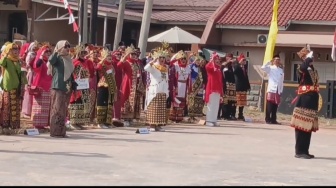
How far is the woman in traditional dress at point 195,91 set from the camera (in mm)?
20391

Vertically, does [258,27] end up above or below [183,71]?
above

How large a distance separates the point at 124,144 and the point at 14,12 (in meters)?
21.6

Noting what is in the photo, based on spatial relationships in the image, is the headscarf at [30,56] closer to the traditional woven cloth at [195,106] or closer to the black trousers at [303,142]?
the traditional woven cloth at [195,106]

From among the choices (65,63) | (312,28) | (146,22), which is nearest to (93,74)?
(65,63)

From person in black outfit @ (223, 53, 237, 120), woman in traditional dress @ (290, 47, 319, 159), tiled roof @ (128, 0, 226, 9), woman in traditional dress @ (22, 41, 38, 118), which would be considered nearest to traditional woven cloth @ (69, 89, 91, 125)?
woman in traditional dress @ (22, 41, 38, 118)

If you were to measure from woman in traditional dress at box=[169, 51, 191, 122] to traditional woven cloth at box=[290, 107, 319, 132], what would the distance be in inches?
251

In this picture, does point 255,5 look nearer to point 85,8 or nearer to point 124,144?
point 85,8

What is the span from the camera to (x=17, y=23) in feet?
116

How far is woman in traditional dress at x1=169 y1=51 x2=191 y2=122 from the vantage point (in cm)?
1964

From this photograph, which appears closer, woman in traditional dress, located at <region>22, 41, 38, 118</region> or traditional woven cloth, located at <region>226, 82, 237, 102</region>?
woman in traditional dress, located at <region>22, 41, 38, 118</region>

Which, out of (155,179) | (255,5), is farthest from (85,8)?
(155,179)

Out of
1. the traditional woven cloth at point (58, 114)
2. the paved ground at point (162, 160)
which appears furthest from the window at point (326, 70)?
the traditional woven cloth at point (58, 114)

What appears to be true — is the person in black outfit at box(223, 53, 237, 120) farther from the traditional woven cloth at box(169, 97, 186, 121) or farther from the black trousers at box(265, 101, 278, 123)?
the traditional woven cloth at box(169, 97, 186, 121)

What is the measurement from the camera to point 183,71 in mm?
19734
